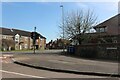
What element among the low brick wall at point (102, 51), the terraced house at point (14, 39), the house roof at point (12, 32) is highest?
the house roof at point (12, 32)

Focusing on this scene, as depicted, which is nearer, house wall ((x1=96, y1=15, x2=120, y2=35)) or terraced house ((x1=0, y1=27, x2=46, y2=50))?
house wall ((x1=96, y1=15, x2=120, y2=35))

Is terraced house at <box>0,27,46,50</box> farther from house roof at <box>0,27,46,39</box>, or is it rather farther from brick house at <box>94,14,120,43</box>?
brick house at <box>94,14,120,43</box>

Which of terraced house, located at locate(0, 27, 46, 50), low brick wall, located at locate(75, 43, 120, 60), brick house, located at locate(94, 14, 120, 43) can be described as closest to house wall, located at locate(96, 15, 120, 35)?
brick house, located at locate(94, 14, 120, 43)

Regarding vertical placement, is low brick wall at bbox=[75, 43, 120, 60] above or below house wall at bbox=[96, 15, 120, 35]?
below

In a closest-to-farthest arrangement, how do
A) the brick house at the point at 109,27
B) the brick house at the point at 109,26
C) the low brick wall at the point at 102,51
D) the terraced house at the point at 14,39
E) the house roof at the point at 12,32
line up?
the low brick wall at the point at 102,51, the brick house at the point at 109,27, the brick house at the point at 109,26, the terraced house at the point at 14,39, the house roof at the point at 12,32

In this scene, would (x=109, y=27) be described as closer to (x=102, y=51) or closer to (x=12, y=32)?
(x=102, y=51)

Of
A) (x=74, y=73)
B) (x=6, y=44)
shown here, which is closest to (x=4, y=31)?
(x=6, y=44)

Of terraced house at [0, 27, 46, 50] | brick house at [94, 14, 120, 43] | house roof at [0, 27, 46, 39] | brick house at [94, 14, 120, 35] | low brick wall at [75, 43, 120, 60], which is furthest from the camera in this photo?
house roof at [0, 27, 46, 39]

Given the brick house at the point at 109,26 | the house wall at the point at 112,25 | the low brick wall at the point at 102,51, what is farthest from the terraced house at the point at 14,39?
the low brick wall at the point at 102,51

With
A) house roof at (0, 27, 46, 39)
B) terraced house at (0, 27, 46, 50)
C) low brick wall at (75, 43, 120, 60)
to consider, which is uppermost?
house roof at (0, 27, 46, 39)

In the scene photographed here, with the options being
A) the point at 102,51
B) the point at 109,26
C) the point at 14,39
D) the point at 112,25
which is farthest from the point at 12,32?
→ the point at 102,51

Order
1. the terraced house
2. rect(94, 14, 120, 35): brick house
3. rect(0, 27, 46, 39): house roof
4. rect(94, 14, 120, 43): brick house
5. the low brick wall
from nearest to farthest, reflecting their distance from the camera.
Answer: the low brick wall → rect(94, 14, 120, 43): brick house → rect(94, 14, 120, 35): brick house → the terraced house → rect(0, 27, 46, 39): house roof

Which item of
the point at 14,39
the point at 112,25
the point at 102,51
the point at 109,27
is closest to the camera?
the point at 102,51

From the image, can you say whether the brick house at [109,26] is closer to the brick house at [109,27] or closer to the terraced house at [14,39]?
the brick house at [109,27]
